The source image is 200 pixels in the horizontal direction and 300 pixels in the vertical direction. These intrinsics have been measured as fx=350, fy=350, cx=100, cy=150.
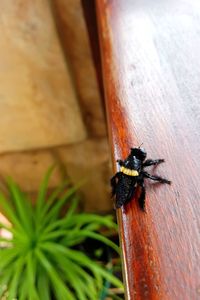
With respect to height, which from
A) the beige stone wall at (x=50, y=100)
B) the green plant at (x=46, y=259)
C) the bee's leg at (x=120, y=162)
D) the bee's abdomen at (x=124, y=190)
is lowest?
the bee's abdomen at (x=124, y=190)

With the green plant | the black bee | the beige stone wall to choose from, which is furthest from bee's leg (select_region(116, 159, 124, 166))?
the green plant

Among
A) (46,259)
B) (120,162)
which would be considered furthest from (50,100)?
(120,162)

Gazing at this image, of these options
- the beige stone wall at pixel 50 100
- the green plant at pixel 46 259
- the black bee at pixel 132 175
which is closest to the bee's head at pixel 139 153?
the black bee at pixel 132 175

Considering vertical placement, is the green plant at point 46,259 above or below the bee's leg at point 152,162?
above

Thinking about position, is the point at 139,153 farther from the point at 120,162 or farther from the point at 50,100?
the point at 50,100

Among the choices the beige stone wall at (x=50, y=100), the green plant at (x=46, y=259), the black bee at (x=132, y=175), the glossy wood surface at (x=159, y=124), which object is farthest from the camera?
the green plant at (x=46, y=259)

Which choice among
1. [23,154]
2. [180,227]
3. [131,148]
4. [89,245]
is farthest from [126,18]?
[89,245]

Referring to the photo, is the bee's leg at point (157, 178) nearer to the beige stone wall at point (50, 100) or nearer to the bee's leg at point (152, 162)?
the bee's leg at point (152, 162)
